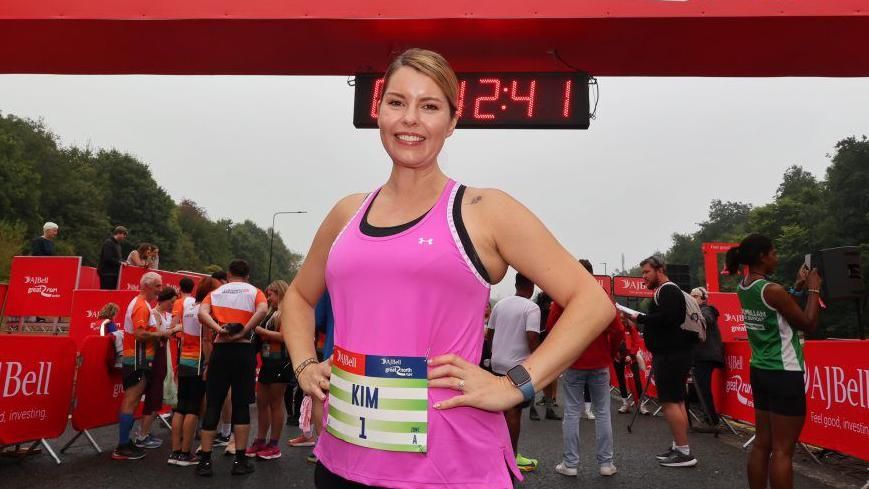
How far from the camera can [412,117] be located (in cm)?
143

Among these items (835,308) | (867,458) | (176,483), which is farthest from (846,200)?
(176,483)

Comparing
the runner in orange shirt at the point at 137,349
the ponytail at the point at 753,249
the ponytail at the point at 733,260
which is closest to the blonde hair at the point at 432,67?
the ponytail at the point at 753,249

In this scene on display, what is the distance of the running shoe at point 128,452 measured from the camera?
19.2 feet

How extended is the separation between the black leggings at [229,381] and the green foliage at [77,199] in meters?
34.2

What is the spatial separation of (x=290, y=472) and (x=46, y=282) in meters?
7.88

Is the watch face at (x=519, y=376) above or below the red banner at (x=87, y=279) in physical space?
below

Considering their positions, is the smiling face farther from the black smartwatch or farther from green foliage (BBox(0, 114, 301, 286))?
green foliage (BBox(0, 114, 301, 286))

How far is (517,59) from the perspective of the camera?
5.59 meters

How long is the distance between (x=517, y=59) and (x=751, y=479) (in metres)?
4.11

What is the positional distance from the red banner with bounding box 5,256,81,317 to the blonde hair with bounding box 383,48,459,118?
437 inches

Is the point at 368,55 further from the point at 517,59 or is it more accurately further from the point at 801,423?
the point at 801,423

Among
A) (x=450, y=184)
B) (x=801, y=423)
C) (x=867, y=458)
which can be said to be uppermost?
(x=450, y=184)


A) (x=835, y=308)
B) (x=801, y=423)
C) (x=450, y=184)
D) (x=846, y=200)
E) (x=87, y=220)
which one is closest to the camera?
(x=450, y=184)

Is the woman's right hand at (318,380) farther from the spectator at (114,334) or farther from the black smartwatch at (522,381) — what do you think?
the spectator at (114,334)
